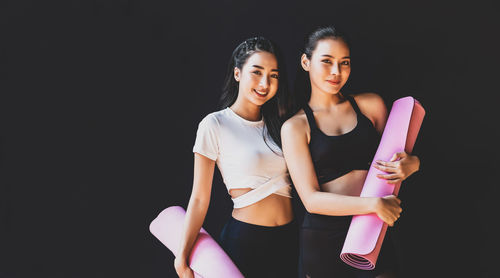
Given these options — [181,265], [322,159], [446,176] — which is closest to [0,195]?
[181,265]

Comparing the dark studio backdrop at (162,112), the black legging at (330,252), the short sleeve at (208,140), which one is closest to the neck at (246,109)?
the short sleeve at (208,140)

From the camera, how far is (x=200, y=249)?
1.65m

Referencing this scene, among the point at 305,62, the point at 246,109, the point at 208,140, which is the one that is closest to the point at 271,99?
the point at 246,109

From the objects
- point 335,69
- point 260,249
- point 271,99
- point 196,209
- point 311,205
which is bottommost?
point 260,249

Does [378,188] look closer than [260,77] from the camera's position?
Yes

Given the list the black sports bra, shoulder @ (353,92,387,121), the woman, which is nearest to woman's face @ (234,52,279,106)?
the woman

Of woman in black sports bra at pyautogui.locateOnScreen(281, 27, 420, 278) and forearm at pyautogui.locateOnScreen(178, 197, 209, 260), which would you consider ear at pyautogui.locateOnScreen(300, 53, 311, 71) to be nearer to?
woman in black sports bra at pyautogui.locateOnScreen(281, 27, 420, 278)

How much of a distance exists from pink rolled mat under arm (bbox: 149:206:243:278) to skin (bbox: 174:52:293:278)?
39 millimetres

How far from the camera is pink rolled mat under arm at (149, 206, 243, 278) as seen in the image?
5.13 feet

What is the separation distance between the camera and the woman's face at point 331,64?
1578 millimetres

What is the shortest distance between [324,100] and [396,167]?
0.40 meters

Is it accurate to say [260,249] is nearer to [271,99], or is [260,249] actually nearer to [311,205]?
Result: [311,205]

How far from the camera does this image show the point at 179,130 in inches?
88.0

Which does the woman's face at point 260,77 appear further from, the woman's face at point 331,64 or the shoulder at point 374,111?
the shoulder at point 374,111
